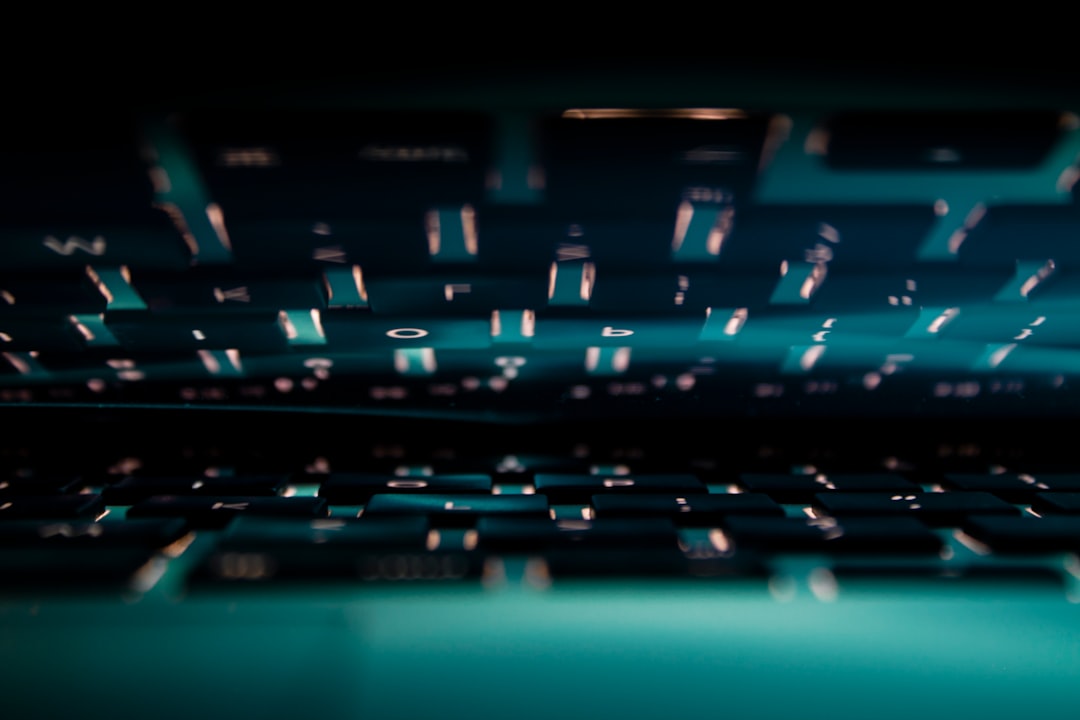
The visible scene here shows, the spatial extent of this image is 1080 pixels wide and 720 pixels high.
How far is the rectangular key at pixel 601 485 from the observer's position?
1.76 ft

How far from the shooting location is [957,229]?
0.55 m

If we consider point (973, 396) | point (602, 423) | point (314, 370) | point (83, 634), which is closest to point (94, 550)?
A: point (83, 634)

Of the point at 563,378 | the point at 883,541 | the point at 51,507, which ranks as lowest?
the point at 883,541

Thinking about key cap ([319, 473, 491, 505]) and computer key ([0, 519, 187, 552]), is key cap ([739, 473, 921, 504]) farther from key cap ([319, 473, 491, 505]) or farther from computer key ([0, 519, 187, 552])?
computer key ([0, 519, 187, 552])

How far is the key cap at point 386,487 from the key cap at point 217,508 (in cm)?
4

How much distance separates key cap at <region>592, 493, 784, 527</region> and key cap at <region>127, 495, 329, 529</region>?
231 millimetres

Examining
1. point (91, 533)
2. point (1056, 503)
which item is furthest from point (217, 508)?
point (1056, 503)

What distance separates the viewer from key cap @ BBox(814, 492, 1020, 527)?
1.59 ft

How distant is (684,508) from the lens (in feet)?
1.60

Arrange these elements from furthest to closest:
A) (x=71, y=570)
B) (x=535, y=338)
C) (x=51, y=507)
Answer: (x=535, y=338), (x=51, y=507), (x=71, y=570)

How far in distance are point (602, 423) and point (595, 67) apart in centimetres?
36

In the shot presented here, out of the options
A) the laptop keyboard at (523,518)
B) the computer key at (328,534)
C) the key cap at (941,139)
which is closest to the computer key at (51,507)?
the laptop keyboard at (523,518)

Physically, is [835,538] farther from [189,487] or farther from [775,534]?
[189,487]

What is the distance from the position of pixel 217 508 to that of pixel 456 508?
0.61ft
